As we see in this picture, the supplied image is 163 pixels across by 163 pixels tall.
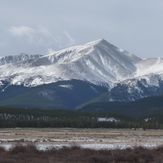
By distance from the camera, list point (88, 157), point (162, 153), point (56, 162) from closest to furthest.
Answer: point (56, 162) → point (88, 157) → point (162, 153)

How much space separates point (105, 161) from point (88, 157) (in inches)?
124

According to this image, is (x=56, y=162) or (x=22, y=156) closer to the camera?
(x=56, y=162)

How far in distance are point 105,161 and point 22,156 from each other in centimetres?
892

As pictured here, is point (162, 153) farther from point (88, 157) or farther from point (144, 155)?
point (88, 157)

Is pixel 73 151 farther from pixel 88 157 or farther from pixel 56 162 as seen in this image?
pixel 56 162

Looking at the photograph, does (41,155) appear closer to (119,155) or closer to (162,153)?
(119,155)

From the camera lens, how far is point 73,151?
67.1m

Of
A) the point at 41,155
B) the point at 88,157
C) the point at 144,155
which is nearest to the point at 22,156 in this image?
the point at 41,155

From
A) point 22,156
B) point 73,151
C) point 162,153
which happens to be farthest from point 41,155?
point 162,153

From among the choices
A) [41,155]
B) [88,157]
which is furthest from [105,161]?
[41,155]

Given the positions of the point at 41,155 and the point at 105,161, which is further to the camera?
the point at 41,155

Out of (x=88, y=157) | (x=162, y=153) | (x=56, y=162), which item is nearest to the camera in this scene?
(x=56, y=162)

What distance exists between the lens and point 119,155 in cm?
5838

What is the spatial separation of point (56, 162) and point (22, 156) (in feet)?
25.1
